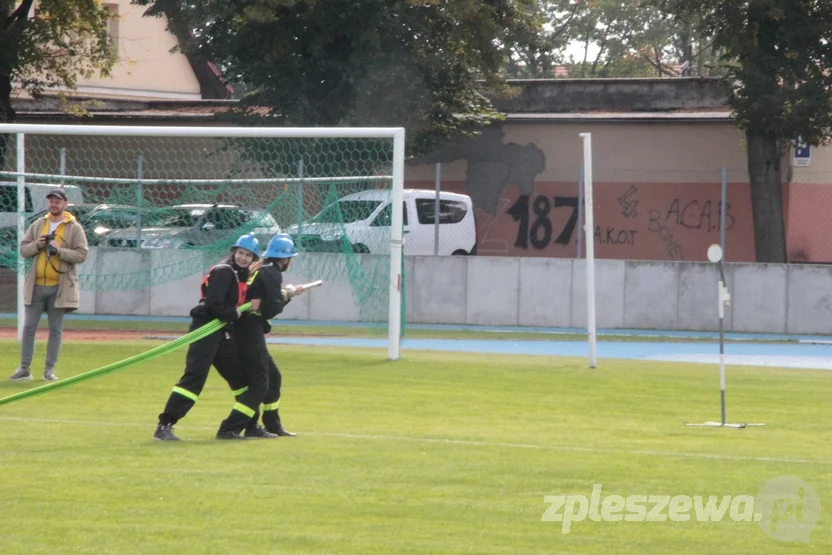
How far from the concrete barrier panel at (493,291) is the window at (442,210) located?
6.72 ft

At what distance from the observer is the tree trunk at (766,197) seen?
2919cm

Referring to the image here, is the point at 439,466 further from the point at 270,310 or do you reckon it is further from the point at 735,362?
the point at 735,362

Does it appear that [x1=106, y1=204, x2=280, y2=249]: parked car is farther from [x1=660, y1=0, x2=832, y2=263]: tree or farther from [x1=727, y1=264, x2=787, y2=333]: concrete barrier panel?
[x1=660, y1=0, x2=832, y2=263]: tree

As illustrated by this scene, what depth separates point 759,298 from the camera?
2397 cm

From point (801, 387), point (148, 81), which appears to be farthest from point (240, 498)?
point (148, 81)

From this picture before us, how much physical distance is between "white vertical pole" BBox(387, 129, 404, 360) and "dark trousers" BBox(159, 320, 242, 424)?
720 cm

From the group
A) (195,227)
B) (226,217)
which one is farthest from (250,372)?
(195,227)

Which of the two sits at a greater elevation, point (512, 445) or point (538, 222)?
point (538, 222)

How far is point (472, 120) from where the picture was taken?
112 feet

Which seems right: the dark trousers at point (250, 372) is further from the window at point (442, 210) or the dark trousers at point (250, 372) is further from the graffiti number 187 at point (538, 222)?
the graffiti number 187 at point (538, 222)

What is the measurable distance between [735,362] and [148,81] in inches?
1352

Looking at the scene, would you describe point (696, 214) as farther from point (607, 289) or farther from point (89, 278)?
point (89, 278)

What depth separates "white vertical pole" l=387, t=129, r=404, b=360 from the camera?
17.6m

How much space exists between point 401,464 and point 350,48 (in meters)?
22.8
